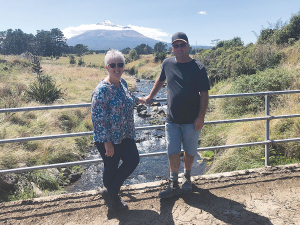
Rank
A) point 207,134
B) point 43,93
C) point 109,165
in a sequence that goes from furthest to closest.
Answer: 1. point 43,93
2. point 207,134
3. point 109,165

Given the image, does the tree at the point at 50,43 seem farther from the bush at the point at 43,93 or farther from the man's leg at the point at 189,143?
the man's leg at the point at 189,143

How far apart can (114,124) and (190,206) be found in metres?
1.38

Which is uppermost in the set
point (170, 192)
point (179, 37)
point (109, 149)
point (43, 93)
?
point (179, 37)

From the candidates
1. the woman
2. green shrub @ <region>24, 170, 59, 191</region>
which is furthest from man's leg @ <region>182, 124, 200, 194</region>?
green shrub @ <region>24, 170, 59, 191</region>

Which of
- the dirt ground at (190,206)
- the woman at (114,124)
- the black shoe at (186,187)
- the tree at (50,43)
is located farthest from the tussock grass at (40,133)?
the tree at (50,43)

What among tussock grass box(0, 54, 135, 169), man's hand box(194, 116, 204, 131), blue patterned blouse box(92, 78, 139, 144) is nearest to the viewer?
blue patterned blouse box(92, 78, 139, 144)

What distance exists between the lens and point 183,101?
2.97 m

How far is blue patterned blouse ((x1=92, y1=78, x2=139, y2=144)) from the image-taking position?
8.29 ft

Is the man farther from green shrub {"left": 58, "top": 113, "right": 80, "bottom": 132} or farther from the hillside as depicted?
green shrub {"left": 58, "top": 113, "right": 80, "bottom": 132}

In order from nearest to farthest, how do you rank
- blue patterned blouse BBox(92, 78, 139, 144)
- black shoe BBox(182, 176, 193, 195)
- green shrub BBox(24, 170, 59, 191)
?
blue patterned blouse BBox(92, 78, 139, 144)
black shoe BBox(182, 176, 193, 195)
green shrub BBox(24, 170, 59, 191)

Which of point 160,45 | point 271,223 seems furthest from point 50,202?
point 160,45

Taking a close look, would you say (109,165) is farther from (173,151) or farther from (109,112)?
(173,151)

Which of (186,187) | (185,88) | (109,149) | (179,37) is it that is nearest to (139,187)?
(186,187)

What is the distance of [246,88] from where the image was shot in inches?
413
